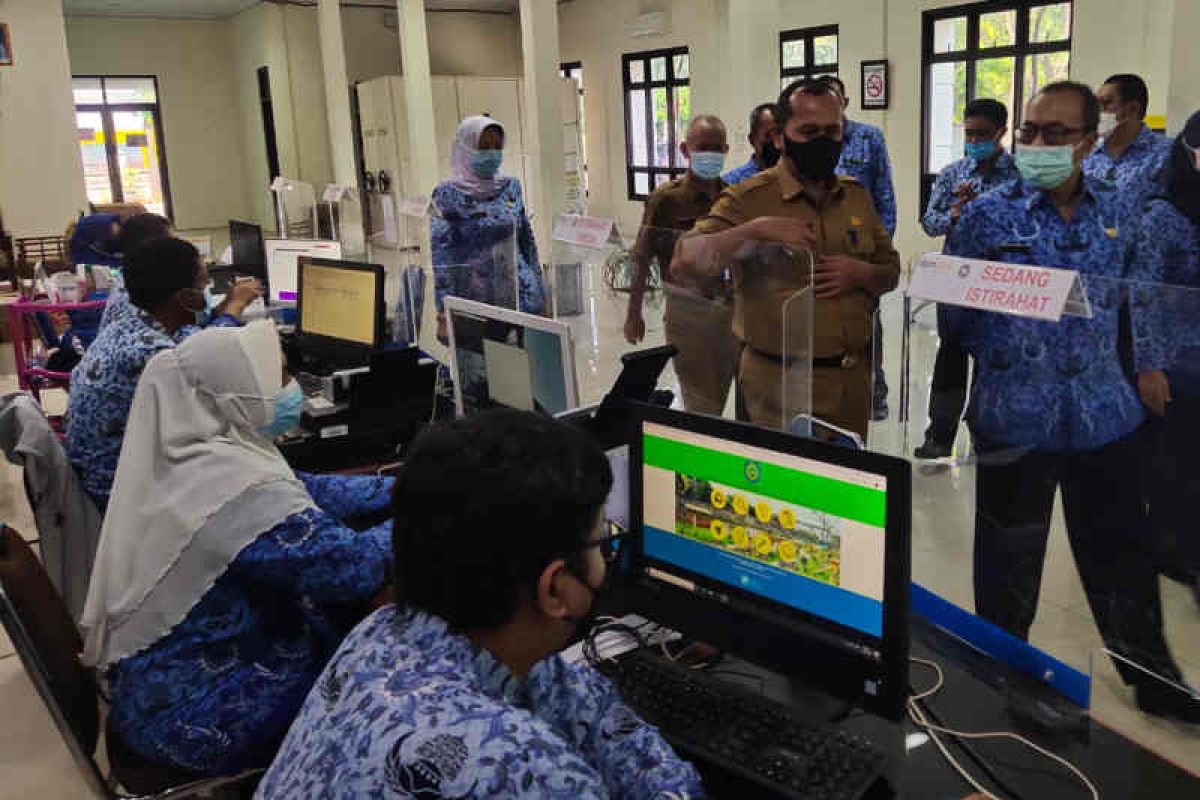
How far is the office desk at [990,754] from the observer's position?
126 cm

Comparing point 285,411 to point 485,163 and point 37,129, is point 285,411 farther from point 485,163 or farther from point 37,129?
point 37,129

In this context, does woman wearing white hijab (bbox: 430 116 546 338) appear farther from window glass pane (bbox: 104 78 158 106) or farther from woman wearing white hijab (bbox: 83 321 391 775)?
window glass pane (bbox: 104 78 158 106)

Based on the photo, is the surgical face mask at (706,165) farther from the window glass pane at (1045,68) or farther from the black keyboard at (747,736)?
the window glass pane at (1045,68)

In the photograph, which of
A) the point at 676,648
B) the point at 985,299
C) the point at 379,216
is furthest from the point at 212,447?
the point at 379,216

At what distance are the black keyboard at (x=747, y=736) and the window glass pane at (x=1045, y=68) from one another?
745 centimetres

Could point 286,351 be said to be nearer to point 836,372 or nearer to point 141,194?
point 836,372

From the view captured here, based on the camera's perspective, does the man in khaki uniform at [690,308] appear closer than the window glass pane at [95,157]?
Yes

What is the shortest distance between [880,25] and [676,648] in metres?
8.46

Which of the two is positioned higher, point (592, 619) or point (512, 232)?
point (512, 232)

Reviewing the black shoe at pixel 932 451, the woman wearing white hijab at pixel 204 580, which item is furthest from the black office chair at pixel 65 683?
the black shoe at pixel 932 451

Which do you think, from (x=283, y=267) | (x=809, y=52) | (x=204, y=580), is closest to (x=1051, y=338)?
→ (x=204, y=580)

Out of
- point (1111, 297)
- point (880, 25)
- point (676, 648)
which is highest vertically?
point (880, 25)

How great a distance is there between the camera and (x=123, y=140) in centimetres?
1347

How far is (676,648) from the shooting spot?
1.67 meters
